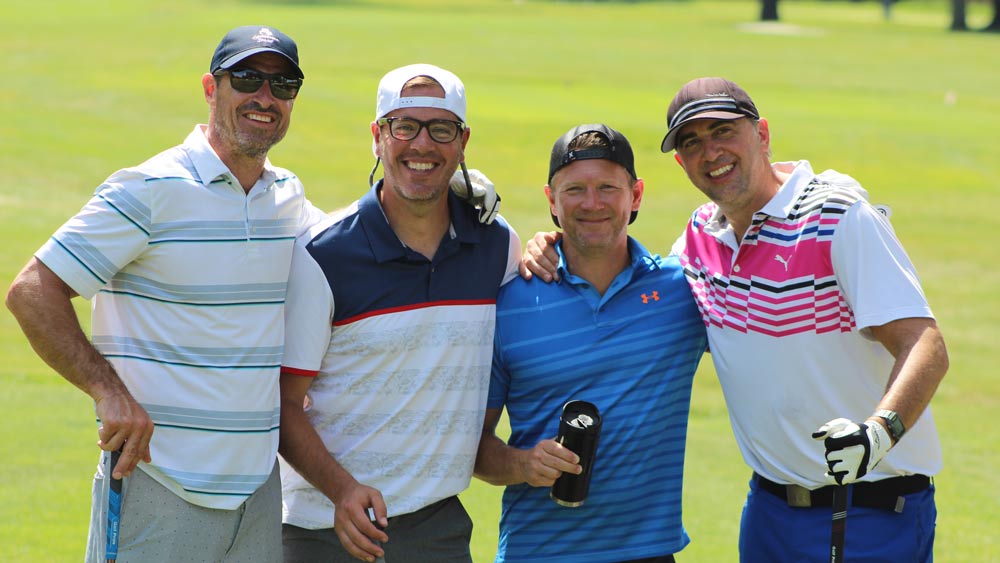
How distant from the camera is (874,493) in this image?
425cm

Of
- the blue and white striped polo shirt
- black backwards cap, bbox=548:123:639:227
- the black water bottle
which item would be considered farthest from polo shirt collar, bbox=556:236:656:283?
the blue and white striped polo shirt

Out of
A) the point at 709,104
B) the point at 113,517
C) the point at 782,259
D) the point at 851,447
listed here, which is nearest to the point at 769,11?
the point at 709,104

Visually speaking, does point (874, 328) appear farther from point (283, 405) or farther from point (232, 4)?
point (232, 4)

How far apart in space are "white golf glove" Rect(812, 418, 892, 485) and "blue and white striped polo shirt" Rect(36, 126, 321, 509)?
5.72ft

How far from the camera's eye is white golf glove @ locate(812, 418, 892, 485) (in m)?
3.65

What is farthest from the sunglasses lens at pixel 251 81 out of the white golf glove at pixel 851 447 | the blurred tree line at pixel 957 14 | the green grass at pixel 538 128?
the blurred tree line at pixel 957 14

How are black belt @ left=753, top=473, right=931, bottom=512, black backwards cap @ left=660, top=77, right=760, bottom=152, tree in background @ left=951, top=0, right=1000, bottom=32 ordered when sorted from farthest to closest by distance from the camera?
tree in background @ left=951, top=0, right=1000, bottom=32, black backwards cap @ left=660, top=77, right=760, bottom=152, black belt @ left=753, top=473, right=931, bottom=512

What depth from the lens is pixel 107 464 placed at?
394 centimetres

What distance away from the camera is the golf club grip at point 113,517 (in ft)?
12.9

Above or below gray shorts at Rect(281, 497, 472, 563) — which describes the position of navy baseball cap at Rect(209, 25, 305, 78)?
above

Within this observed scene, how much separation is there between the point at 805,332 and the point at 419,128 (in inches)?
57.4

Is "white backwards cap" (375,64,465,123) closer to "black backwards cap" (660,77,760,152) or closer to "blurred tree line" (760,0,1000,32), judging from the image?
"black backwards cap" (660,77,760,152)

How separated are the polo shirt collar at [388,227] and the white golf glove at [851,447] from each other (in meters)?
1.41

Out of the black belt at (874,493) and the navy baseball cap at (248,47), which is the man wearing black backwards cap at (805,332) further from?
the navy baseball cap at (248,47)
